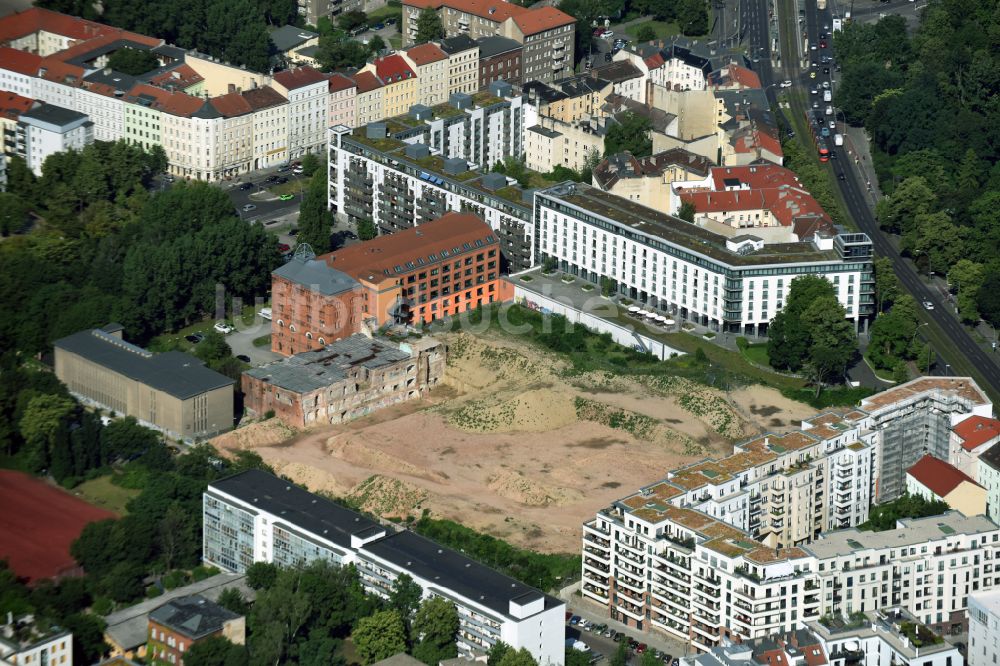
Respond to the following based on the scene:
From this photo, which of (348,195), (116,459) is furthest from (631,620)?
(348,195)

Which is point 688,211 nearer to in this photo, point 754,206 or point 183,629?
point 754,206

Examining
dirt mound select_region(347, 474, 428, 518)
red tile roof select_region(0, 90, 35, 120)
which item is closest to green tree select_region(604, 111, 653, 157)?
red tile roof select_region(0, 90, 35, 120)

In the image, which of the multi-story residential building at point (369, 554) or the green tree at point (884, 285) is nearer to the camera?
the multi-story residential building at point (369, 554)

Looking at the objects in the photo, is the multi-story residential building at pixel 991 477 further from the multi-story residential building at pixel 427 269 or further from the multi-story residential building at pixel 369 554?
the multi-story residential building at pixel 427 269

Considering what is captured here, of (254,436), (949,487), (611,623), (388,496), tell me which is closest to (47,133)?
(254,436)

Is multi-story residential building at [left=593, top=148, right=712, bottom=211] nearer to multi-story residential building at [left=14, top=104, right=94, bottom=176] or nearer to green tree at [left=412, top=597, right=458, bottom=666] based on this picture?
multi-story residential building at [left=14, top=104, right=94, bottom=176]

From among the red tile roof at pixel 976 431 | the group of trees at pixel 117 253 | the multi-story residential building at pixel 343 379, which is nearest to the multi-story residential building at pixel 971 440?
the red tile roof at pixel 976 431
